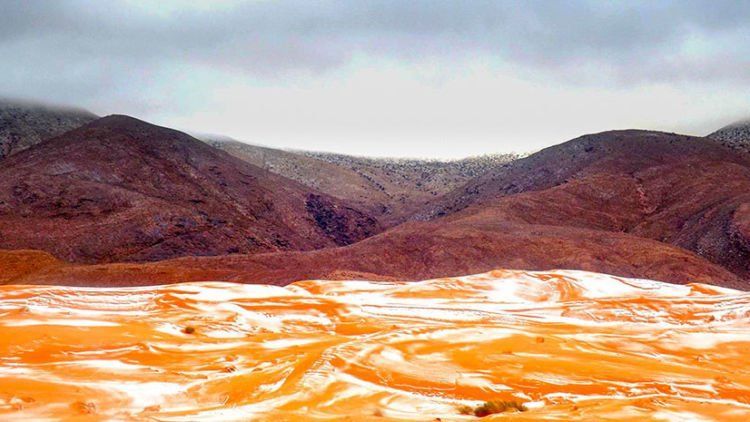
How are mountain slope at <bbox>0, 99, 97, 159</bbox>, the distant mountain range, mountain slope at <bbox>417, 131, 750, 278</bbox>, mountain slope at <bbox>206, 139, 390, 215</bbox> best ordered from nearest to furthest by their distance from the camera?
the distant mountain range
mountain slope at <bbox>417, 131, 750, 278</bbox>
mountain slope at <bbox>0, 99, 97, 159</bbox>
mountain slope at <bbox>206, 139, 390, 215</bbox>

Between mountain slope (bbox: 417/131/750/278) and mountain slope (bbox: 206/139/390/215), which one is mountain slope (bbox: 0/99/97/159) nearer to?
mountain slope (bbox: 206/139/390/215)

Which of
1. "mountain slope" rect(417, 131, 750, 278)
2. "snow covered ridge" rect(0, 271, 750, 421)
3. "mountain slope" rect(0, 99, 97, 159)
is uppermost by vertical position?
"mountain slope" rect(0, 99, 97, 159)

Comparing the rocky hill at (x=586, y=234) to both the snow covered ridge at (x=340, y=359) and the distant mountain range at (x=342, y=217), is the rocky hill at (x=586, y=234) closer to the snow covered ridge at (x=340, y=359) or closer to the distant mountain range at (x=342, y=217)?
the distant mountain range at (x=342, y=217)

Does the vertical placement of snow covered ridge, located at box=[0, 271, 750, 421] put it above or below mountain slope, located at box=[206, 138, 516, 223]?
below

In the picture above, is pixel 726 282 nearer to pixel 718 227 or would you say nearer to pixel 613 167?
pixel 718 227

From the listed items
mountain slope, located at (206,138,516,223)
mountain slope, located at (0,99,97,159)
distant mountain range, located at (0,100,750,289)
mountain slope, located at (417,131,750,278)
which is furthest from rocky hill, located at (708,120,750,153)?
mountain slope, located at (0,99,97,159)

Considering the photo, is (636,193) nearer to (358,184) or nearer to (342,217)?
(342,217)

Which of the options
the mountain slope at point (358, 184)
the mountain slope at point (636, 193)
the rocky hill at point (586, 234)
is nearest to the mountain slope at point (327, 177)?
the mountain slope at point (358, 184)

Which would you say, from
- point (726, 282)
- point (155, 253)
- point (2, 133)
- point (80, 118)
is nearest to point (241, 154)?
point (80, 118)

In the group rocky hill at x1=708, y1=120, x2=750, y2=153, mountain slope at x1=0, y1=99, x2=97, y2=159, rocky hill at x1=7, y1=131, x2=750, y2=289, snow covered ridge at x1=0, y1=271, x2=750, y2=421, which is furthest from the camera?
rocky hill at x1=708, y1=120, x2=750, y2=153
